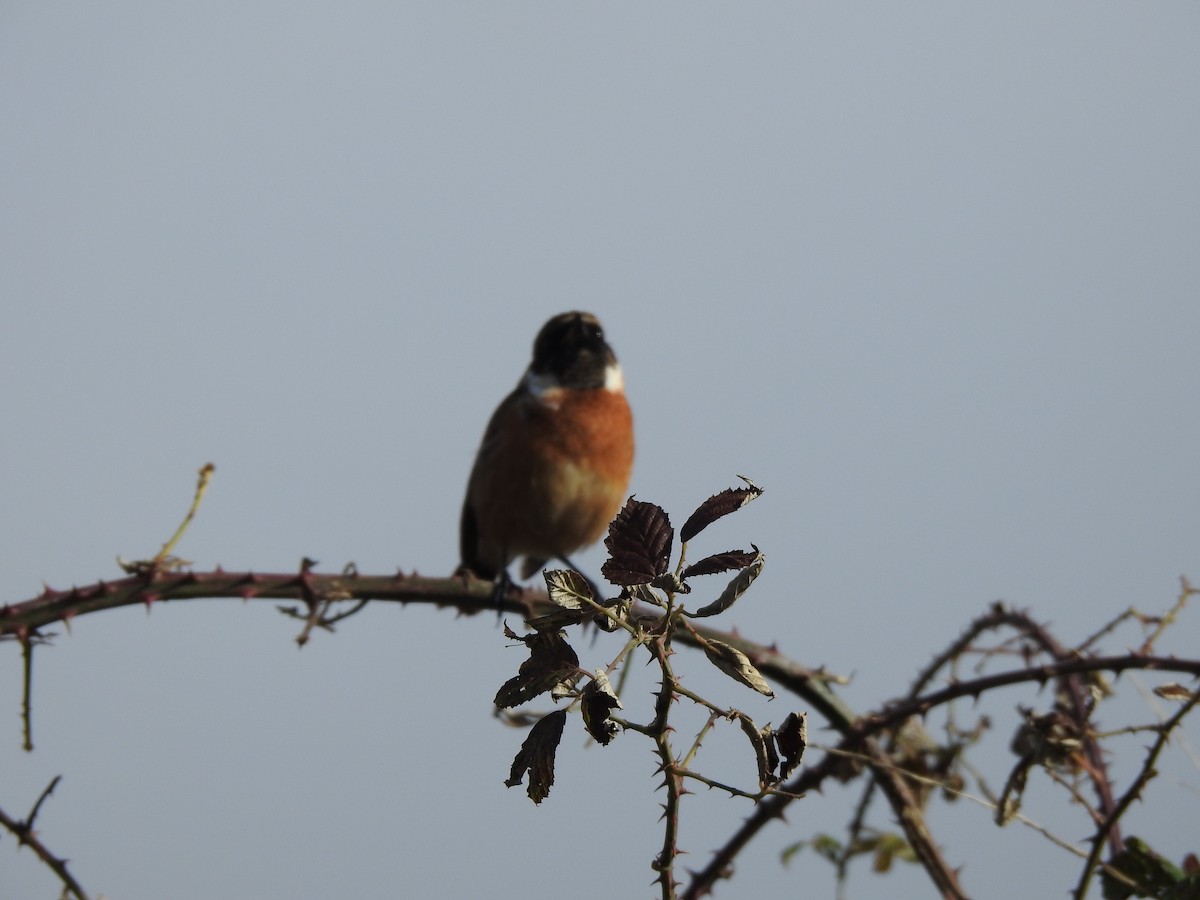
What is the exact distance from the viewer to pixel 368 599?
10.4 ft

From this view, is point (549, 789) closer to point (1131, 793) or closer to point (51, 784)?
point (51, 784)

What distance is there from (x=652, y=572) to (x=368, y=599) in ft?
5.76

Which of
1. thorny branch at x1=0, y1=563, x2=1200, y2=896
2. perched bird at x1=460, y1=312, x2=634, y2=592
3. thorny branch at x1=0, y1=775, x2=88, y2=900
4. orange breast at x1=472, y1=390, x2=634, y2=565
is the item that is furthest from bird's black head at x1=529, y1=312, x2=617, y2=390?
thorny branch at x1=0, y1=775, x2=88, y2=900

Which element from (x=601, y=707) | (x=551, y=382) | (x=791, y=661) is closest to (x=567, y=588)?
(x=601, y=707)

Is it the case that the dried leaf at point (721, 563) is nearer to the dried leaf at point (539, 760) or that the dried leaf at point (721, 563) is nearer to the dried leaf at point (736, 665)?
the dried leaf at point (736, 665)

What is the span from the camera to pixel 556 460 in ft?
19.0

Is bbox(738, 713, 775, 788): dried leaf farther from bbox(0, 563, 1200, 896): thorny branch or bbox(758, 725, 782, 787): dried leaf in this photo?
bbox(0, 563, 1200, 896): thorny branch

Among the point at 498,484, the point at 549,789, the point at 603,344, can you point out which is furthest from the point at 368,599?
the point at 603,344

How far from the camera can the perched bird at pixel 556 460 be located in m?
5.81

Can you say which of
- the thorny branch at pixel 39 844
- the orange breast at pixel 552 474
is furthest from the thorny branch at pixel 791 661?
the orange breast at pixel 552 474

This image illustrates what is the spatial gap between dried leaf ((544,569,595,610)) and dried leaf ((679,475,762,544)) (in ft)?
0.43

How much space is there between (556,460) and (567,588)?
4.23 m

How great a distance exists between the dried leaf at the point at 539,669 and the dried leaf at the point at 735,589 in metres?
0.16

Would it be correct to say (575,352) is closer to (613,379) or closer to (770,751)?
(613,379)
